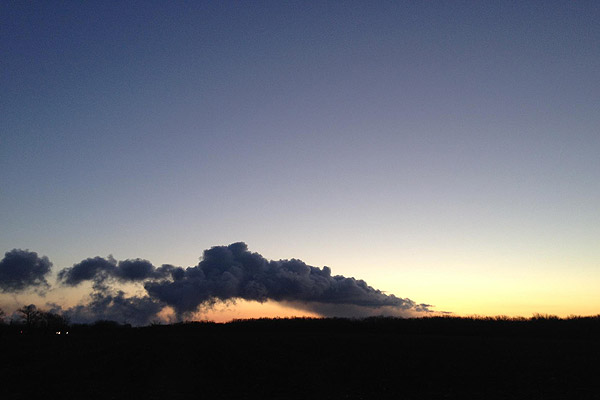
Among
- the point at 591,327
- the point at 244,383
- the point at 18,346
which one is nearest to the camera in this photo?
the point at 244,383

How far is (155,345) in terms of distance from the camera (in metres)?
44.8

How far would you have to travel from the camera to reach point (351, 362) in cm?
3456

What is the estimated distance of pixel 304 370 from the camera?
31938 mm

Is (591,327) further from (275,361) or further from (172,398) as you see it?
(172,398)

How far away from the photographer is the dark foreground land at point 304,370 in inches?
990

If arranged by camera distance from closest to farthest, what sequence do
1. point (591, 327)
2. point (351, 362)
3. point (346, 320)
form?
point (351, 362), point (591, 327), point (346, 320)

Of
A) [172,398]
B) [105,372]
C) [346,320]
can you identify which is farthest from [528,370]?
[346,320]

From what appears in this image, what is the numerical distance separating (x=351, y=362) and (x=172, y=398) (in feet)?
53.1

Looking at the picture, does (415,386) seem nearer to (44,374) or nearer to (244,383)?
(244,383)

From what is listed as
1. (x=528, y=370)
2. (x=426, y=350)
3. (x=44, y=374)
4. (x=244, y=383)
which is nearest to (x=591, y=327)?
(x=426, y=350)

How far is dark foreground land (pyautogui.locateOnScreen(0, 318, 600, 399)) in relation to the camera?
25141 millimetres

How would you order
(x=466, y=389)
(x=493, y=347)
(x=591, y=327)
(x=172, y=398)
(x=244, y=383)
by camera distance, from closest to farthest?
(x=172, y=398), (x=466, y=389), (x=244, y=383), (x=493, y=347), (x=591, y=327)

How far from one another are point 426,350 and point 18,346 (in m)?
45.5

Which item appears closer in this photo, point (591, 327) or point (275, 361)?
point (275, 361)
